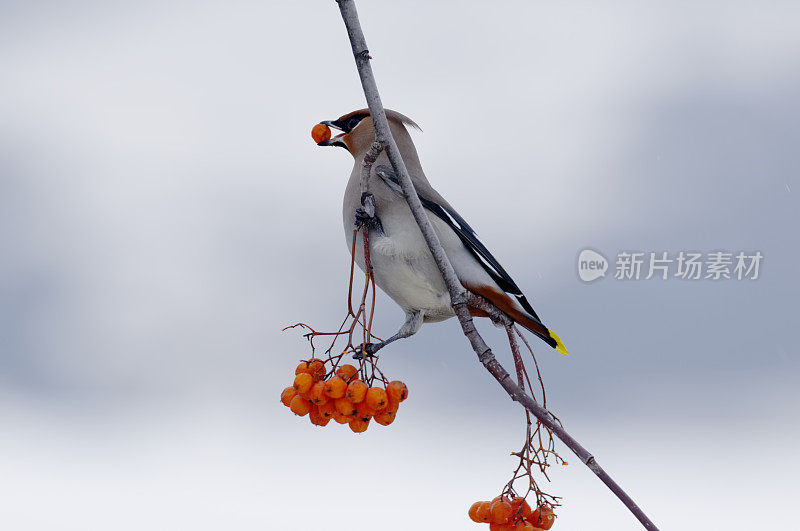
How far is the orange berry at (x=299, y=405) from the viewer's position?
2168 millimetres

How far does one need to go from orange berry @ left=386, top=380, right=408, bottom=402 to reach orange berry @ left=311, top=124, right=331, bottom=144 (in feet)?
3.16

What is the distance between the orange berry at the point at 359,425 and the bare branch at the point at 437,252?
0.33 m

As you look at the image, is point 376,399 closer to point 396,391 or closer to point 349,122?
point 396,391

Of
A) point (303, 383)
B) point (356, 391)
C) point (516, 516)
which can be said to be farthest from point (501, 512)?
point (303, 383)

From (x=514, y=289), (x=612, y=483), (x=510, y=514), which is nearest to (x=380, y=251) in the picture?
(x=514, y=289)

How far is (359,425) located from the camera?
2.13 meters

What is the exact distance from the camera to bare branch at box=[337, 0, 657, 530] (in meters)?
1.80

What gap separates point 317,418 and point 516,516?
1.90ft

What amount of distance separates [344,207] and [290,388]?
0.73 m

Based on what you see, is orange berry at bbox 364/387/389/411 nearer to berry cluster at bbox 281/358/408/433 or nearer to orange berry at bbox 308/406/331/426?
berry cluster at bbox 281/358/408/433

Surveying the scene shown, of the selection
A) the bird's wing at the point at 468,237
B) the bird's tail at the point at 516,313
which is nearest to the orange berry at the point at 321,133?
the bird's wing at the point at 468,237

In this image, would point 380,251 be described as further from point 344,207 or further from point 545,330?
point 545,330

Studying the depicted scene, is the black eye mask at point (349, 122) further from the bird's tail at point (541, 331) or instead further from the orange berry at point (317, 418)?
the orange berry at point (317, 418)

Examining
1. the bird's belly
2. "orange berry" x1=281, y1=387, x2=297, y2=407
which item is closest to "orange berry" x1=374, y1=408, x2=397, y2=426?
"orange berry" x1=281, y1=387, x2=297, y2=407
